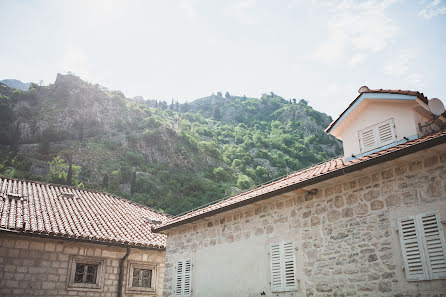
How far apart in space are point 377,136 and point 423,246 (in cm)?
333

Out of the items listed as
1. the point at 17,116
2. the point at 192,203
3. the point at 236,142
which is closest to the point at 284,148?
the point at 236,142

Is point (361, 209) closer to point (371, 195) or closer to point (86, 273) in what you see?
point (371, 195)

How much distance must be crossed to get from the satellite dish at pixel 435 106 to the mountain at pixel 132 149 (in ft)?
151

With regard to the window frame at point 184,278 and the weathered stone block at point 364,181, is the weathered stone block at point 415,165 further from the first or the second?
the window frame at point 184,278

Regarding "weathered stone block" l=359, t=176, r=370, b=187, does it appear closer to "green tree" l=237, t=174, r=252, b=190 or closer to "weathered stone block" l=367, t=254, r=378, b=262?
"weathered stone block" l=367, t=254, r=378, b=262

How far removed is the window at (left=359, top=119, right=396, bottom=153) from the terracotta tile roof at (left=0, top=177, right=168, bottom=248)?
873 cm

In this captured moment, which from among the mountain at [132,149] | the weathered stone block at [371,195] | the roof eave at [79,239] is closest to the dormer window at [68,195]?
the roof eave at [79,239]

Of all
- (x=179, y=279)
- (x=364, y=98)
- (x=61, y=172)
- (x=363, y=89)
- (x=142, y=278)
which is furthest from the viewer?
(x=61, y=172)

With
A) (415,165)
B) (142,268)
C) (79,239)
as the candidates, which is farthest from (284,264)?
(142,268)

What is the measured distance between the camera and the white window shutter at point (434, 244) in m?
6.04

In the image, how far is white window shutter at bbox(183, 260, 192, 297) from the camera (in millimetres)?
11276

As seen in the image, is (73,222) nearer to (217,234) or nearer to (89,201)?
(89,201)

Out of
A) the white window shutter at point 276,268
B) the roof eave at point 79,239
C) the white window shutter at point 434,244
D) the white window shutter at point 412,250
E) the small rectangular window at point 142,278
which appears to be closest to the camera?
the white window shutter at point 434,244

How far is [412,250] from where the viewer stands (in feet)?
21.2
